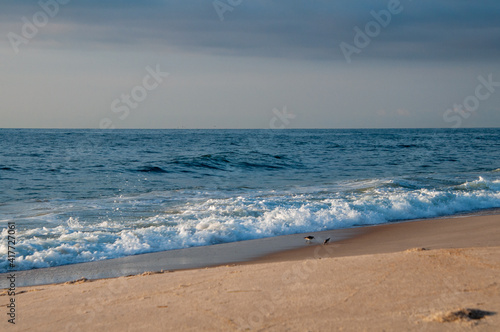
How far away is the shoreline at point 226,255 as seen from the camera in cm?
678

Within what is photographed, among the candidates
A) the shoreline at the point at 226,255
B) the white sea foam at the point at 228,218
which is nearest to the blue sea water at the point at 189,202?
the white sea foam at the point at 228,218

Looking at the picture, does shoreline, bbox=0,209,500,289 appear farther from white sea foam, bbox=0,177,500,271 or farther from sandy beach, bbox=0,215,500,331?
sandy beach, bbox=0,215,500,331

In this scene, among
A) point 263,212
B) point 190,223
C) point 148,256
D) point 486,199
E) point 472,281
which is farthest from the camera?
point 486,199

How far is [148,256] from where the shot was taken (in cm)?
800

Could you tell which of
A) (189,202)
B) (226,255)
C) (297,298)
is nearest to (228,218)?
(226,255)

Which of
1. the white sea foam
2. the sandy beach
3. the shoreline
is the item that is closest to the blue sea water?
the white sea foam

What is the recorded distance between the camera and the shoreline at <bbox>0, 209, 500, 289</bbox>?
6.78 metres

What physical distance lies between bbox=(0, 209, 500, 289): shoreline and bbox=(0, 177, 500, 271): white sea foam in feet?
1.24

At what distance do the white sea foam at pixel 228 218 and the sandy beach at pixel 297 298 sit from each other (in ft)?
8.26

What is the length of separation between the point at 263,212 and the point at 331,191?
5029mm

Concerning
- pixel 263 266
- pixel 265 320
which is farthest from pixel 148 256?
pixel 265 320

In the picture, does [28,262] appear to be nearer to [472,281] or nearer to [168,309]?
[168,309]

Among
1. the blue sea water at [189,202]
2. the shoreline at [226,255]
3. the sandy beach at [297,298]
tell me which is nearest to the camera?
the sandy beach at [297,298]

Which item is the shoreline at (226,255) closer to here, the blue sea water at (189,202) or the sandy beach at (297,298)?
the blue sea water at (189,202)
